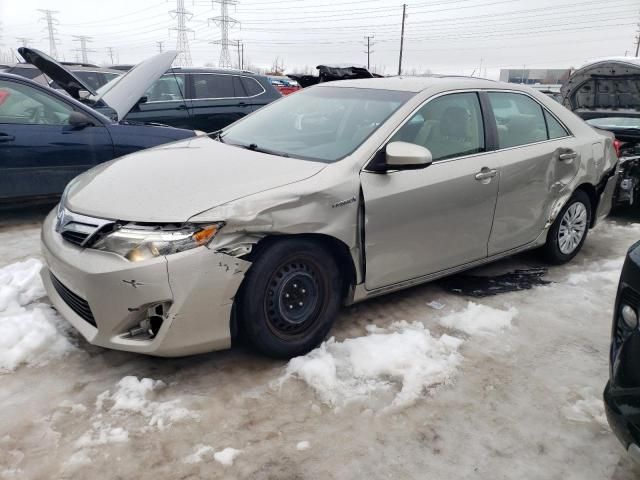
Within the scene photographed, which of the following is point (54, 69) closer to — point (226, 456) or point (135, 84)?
point (135, 84)

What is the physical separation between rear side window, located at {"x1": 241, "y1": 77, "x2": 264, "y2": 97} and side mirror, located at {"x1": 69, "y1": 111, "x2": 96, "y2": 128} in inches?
151

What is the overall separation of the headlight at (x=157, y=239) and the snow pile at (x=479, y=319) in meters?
1.74

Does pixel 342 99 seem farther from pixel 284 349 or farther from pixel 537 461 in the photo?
pixel 537 461

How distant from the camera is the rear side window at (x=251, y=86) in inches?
346

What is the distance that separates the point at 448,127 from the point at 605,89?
4.32 meters

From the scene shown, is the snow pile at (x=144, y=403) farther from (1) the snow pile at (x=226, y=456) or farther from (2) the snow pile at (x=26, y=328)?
(2) the snow pile at (x=26, y=328)

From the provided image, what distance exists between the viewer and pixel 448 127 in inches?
141

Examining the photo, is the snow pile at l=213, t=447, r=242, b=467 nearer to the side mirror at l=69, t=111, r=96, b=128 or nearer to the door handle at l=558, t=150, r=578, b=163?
the door handle at l=558, t=150, r=578, b=163

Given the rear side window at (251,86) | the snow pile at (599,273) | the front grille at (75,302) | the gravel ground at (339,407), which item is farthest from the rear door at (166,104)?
the snow pile at (599,273)

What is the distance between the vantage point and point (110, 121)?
218 inches

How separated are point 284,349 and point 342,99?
1.83 meters

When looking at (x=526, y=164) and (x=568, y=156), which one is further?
(x=568, y=156)

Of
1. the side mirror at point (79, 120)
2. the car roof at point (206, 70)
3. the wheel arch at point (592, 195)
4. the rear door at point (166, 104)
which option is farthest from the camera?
the car roof at point (206, 70)

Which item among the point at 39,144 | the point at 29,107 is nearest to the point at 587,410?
the point at 39,144
